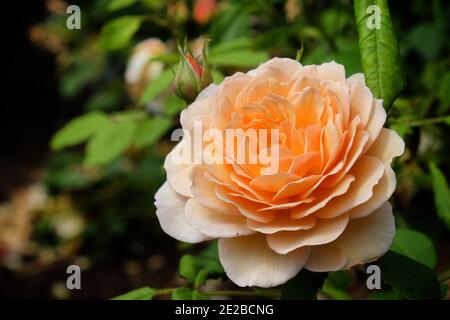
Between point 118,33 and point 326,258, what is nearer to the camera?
point 326,258

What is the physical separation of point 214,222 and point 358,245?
14cm

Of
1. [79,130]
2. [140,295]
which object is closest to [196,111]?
[140,295]

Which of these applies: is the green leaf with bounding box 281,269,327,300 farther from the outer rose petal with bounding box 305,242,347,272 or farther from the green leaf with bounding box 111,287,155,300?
the green leaf with bounding box 111,287,155,300

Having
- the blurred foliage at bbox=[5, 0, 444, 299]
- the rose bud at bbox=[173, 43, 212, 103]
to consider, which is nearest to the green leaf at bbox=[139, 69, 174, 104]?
the blurred foliage at bbox=[5, 0, 444, 299]

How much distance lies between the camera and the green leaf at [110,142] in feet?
3.70

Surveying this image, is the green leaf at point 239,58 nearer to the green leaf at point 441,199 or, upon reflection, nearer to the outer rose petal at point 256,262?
the green leaf at point 441,199

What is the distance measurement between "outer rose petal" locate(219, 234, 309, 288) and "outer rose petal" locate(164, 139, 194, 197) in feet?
0.21

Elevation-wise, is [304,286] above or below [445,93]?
below

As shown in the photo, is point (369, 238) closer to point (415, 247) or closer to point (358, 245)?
point (358, 245)

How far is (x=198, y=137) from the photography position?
61 cm

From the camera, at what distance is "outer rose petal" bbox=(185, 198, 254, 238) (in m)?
0.56

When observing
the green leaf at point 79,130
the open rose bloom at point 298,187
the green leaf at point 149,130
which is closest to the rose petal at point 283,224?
the open rose bloom at point 298,187

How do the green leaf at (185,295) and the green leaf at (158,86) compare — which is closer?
the green leaf at (185,295)

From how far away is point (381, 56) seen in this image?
633 mm
